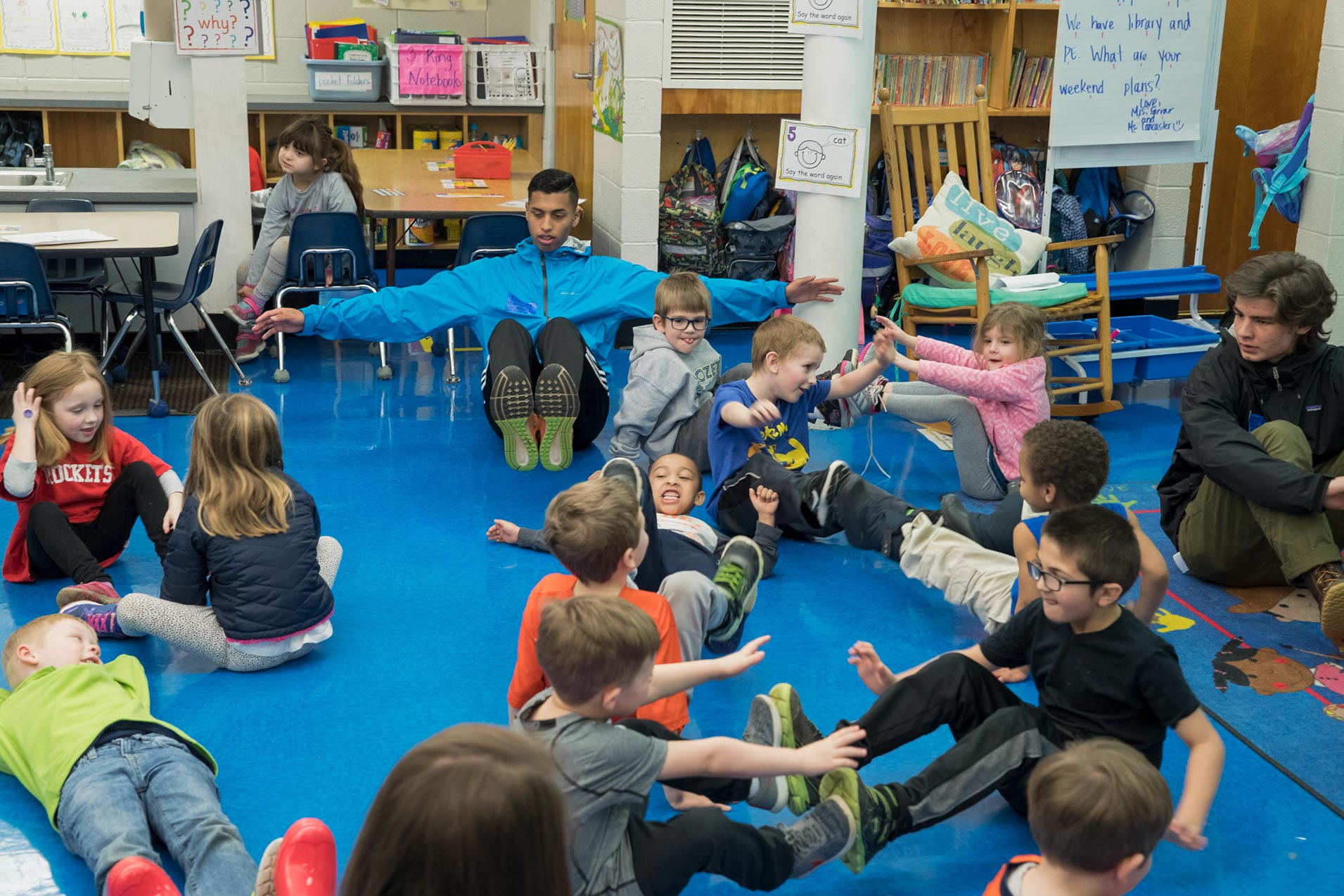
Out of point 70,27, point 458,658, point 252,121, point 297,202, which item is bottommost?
point 458,658

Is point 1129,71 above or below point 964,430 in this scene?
above

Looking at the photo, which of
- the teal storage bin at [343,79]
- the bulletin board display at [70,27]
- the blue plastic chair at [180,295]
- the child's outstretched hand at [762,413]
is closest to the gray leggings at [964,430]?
the child's outstretched hand at [762,413]

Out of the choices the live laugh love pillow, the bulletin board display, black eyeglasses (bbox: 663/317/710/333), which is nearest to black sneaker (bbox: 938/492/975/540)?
black eyeglasses (bbox: 663/317/710/333)

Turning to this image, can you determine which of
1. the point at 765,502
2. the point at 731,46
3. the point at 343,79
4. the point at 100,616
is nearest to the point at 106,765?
the point at 100,616

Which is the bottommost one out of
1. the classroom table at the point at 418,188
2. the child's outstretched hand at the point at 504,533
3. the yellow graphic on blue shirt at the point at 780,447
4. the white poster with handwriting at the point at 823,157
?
the child's outstretched hand at the point at 504,533

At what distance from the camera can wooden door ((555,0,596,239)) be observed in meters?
6.79

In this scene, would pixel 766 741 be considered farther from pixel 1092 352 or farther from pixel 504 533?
pixel 1092 352

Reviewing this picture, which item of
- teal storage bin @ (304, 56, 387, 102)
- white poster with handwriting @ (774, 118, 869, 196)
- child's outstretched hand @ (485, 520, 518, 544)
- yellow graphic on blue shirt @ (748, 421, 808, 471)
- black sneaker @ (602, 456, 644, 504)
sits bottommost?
child's outstretched hand @ (485, 520, 518, 544)

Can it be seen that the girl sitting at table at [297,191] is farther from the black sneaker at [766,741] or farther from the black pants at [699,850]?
the black pants at [699,850]

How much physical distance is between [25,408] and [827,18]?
3017 millimetres

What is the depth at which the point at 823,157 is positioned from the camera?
4980mm

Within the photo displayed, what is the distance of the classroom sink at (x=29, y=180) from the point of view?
6092 mm

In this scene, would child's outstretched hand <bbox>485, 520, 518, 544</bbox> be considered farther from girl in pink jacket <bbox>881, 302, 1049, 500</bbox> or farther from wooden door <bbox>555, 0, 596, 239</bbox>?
wooden door <bbox>555, 0, 596, 239</bbox>

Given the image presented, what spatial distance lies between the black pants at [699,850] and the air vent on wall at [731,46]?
4.71 metres
